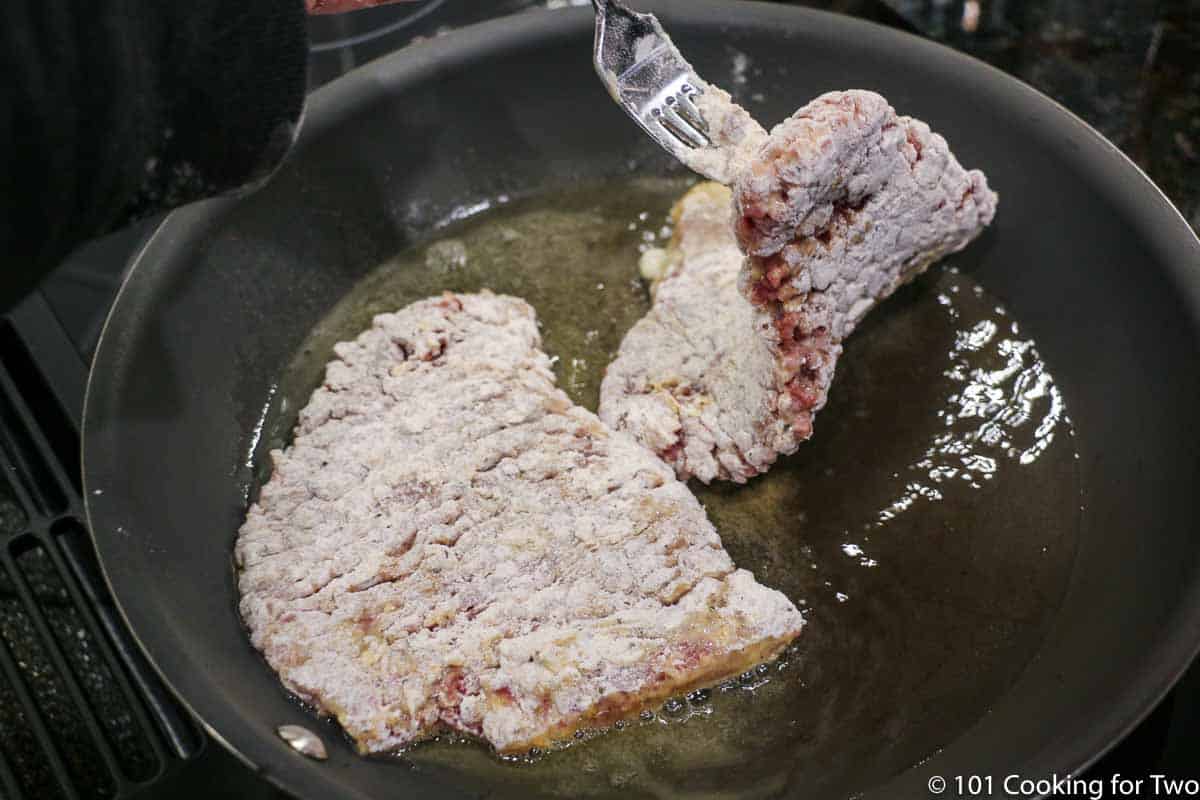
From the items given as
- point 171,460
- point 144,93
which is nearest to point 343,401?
point 171,460

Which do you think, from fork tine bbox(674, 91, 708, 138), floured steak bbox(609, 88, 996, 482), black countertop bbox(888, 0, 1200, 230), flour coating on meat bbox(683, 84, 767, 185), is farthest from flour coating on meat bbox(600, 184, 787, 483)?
black countertop bbox(888, 0, 1200, 230)

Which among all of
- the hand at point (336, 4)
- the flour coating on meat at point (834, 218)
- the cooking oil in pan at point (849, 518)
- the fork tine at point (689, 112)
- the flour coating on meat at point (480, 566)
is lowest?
the cooking oil in pan at point (849, 518)

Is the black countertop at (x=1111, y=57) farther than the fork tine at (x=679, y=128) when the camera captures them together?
Yes

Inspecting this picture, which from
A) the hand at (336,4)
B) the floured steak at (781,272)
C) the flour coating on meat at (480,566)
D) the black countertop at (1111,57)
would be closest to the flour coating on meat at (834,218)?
the floured steak at (781,272)

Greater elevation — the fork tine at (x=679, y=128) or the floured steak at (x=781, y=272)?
the fork tine at (x=679, y=128)

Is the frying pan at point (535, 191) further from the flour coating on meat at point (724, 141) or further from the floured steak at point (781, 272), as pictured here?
the flour coating on meat at point (724, 141)

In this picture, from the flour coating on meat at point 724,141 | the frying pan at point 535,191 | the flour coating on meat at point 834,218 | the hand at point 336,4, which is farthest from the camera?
the hand at point 336,4
